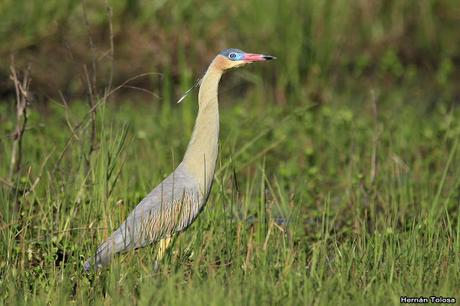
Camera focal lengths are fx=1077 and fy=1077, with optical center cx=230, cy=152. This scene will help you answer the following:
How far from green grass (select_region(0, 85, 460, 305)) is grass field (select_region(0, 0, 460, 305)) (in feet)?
0.05

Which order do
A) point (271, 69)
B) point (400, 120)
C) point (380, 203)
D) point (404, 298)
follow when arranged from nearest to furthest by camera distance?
point (404, 298)
point (380, 203)
point (400, 120)
point (271, 69)

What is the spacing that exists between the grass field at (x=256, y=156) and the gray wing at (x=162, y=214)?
10 cm

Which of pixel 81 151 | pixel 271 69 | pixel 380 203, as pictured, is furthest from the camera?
pixel 271 69

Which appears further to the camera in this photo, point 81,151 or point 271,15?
point 271,15

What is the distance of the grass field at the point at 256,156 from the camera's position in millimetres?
4605

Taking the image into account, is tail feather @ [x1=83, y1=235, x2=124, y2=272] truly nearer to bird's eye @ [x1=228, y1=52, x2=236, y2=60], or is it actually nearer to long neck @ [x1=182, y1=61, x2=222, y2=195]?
long neck @ [x1=182, y1=61, x2=222, y2=195]

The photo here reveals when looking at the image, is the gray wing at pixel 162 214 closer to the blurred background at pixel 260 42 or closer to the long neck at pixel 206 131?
the long neck at pixel 206 131

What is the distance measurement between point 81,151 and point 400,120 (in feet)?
10.9

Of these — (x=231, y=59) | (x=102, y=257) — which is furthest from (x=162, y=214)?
(x=231, y=59)

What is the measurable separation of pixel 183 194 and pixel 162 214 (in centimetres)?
17

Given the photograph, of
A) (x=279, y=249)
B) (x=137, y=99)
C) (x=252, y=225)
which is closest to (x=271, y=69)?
(x=137, y=99)

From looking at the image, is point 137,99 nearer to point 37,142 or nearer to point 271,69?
point 271,69

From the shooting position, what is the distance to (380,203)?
643 centimetres

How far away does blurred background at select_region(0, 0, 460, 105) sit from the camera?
9.25 metres
